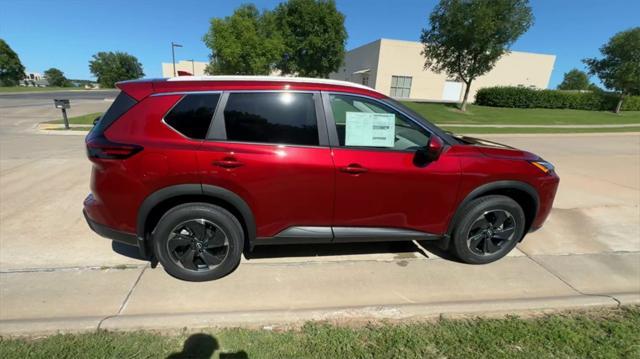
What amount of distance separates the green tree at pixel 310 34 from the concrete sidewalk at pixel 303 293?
32232mm

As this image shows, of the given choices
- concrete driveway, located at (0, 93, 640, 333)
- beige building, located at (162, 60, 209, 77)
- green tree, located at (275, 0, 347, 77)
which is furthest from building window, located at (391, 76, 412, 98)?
beige building, located at (162, 60, 209, 77)

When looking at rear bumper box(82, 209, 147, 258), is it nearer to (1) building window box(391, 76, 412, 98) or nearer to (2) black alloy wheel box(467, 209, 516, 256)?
(2) black alloy wheel box(467, 209, 516, 256)

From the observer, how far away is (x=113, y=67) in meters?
91.1

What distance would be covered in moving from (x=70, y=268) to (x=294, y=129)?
254cm

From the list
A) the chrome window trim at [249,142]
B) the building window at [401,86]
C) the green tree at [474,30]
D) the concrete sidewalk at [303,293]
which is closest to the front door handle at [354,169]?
the chrome window trim at [249,142]

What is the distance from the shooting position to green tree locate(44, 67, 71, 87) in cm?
9919

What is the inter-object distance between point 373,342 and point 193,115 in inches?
87.2

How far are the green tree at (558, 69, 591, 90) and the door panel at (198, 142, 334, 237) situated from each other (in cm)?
11343

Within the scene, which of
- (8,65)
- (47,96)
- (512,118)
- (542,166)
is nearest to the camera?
(542,166)

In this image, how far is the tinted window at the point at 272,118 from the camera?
270cm

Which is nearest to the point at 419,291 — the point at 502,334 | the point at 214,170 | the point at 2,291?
the point at 502,334

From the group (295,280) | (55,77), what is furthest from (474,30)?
(55,77)

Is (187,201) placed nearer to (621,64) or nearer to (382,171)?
(382,171)

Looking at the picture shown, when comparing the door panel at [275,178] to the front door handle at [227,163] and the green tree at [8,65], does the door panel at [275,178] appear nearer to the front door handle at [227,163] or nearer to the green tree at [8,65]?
the front door handle at [227,163]
